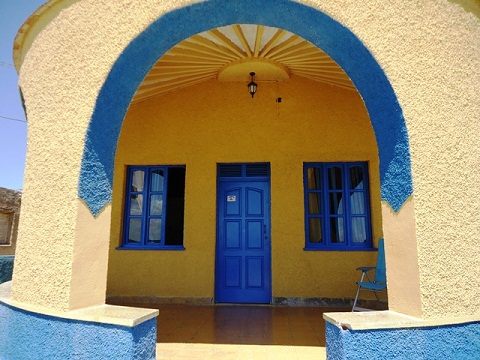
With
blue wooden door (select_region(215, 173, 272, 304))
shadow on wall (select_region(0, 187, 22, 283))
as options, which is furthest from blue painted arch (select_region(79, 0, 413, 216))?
shadow on wall (select_region(0, 187, 22, 283))

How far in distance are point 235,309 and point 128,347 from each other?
135 inches

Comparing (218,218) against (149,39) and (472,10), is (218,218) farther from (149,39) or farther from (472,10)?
(472,10)

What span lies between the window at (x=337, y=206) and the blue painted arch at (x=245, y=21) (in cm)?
332

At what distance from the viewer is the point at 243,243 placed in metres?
6.27

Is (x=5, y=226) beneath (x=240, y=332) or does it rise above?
above

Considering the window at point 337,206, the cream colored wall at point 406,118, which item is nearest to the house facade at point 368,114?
the cream colored wall at point 406,118

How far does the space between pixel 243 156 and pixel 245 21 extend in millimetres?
3306

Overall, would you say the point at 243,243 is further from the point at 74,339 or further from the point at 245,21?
the point at 245,21

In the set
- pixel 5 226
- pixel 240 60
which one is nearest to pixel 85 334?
pixel 240 60

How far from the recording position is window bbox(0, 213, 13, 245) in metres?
16.0

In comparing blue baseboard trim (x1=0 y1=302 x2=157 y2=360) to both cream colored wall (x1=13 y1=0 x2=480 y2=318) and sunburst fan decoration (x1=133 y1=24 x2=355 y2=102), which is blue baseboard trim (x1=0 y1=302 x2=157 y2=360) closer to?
cream colored wall (x1=13 y1=0 x2=480 y2=318)

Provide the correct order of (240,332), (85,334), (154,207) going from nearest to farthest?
(85,334) < (240,332) < (154,207)

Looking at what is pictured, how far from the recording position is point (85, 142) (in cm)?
297

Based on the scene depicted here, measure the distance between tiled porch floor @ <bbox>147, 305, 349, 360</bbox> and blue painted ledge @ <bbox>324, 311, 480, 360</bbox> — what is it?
130 centimetres
